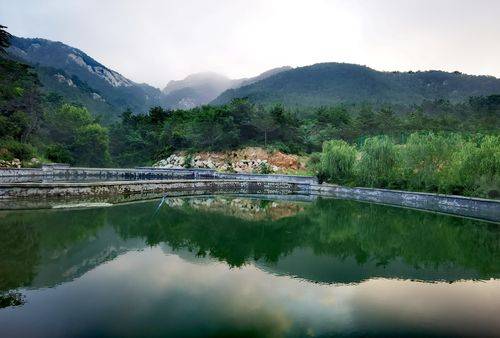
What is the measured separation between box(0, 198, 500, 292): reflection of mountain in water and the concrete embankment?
290 cm

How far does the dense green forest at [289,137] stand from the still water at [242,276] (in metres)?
9.37

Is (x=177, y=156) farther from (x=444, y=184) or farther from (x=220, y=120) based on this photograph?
(x=444, y=184)

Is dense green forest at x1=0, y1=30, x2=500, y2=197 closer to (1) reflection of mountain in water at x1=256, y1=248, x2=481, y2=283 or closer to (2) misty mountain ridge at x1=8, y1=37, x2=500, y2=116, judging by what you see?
(1) reflection of mountain in water at x1=256, y1=248, x2=481, y2=283

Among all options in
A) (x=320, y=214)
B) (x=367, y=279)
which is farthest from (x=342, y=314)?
(x=320, y=214)

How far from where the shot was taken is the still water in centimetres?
736

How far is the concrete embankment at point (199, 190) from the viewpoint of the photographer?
2341 cm

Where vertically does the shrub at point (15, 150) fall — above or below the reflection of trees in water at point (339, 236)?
above

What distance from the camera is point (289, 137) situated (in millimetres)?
59812

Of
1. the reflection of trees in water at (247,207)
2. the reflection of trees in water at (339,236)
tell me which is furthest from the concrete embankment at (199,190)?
the reflection of trees in water at (247,207)

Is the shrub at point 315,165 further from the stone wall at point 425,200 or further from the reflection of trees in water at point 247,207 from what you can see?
the reflection of trees in water at point 247,207

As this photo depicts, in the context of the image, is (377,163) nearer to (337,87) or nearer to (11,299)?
(11,299)

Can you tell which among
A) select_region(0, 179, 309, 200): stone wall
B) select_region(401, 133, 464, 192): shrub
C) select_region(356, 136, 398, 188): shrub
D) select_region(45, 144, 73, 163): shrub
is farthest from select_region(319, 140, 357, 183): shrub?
select_region(45, 144, 73, 163): shrub

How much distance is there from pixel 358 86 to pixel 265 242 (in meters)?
122

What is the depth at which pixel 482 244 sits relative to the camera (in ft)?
50.1
